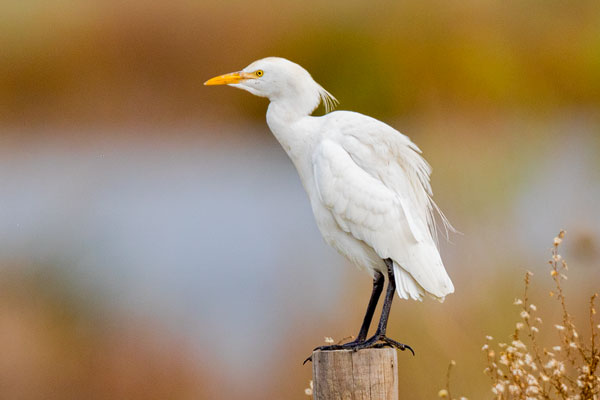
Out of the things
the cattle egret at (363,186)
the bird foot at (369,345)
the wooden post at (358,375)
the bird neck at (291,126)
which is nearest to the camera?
the wooden post at (358,375)

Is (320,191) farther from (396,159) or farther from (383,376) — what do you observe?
(383,376)

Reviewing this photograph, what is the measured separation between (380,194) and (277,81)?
0.46 metres

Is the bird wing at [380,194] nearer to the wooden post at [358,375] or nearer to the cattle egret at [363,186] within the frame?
the cattle egret at [363,186]

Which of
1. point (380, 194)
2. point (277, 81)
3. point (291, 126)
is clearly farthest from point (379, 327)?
point (277, 81)

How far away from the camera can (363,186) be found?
190 centimetres

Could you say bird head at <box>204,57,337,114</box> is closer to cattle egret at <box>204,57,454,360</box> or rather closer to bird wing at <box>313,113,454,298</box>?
cattle egret at <box>204,57,454,360</box>

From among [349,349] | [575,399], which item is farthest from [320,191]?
[575,399]

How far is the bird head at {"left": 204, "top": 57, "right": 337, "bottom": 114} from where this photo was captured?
6.74 feet

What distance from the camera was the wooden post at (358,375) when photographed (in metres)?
1.58

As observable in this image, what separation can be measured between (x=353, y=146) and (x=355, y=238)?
0.82 feet

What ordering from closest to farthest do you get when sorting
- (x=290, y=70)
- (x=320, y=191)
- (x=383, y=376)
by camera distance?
(x=383, y=376), (x=320, y=191), (x=290, y=70)

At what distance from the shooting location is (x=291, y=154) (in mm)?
2070

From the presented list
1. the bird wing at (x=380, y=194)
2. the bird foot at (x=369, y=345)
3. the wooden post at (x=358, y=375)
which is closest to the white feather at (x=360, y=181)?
the bird wing at (x=380, y=194)

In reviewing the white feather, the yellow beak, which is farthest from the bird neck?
the yellow beak
